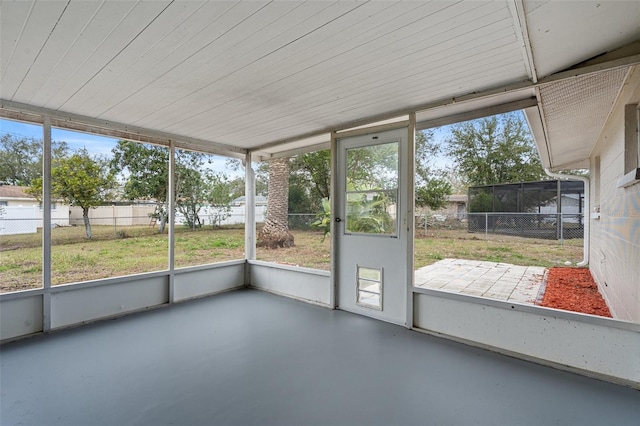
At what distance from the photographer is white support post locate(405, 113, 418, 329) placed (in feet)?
10.0

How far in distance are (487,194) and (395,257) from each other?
356cm

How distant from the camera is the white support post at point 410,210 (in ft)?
10.0

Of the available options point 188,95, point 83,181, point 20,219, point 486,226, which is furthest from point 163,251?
point 486,226

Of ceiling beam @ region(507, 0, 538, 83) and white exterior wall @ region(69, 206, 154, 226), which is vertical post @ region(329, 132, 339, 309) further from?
white exterior wall @ region(69, 206, 154, 226)

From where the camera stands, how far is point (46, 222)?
300 centimetres

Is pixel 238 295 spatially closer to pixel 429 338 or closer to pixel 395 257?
pixel 395 257

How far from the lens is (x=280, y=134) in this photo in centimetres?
411

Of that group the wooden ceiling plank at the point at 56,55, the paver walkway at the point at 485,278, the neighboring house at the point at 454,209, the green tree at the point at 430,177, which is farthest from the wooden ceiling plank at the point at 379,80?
the neighboring house at the point at 454,209

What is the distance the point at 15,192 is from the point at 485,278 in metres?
7.03

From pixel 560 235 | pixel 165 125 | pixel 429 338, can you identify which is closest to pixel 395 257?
pixel 429 338

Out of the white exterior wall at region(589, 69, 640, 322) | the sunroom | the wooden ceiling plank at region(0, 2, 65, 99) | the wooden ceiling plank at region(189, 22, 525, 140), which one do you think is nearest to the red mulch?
the white exterior wall at region(589, 69, 640, 322)

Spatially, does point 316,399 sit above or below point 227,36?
below

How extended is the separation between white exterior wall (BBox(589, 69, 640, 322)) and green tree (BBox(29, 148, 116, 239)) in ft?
22.5

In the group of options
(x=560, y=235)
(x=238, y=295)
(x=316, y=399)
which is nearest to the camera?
(x=316, y=399)
